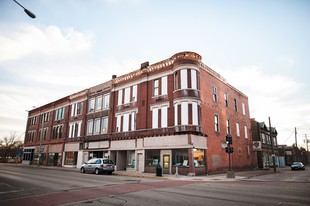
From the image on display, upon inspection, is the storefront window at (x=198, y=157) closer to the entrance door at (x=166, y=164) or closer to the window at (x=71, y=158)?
the entrance door at (x=166, y=164)

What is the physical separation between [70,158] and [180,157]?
22.5 m

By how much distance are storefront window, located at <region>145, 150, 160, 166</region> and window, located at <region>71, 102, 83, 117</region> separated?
18.0 m

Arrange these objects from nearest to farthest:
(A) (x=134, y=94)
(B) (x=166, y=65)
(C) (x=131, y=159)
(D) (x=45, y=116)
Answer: (B) (x=166, y=65) → (C) (x=131, y=159) → (A) (x=134, y=94) → (D) (x=45, y=116)

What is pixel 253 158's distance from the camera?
3716 centimetres

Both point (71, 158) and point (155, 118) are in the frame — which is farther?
point (71, 158)

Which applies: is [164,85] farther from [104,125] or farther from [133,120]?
[104,125]

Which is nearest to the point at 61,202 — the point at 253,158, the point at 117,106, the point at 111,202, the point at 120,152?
the point at 111,202

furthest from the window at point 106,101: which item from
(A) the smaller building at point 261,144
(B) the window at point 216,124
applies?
Result: (A) the smaller building at point 261,144

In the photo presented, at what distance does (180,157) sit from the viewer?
23266 mm

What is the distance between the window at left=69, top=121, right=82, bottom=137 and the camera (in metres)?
37.1

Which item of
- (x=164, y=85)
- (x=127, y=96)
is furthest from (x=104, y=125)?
(x=164, y=85)

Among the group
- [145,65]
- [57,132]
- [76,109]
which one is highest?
A: [145,65]

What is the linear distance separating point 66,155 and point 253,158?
32535 mm

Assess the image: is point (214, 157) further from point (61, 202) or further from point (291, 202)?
point (61, 202)
